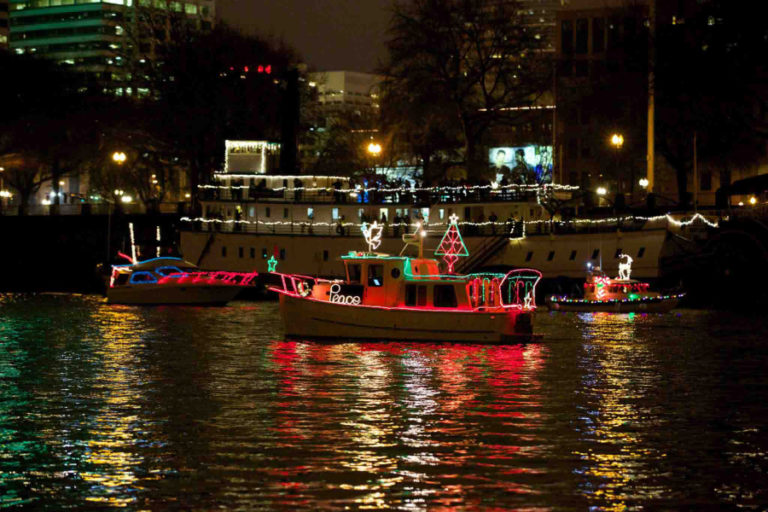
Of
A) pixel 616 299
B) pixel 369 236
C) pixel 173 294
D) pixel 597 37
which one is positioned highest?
pixel 597 37

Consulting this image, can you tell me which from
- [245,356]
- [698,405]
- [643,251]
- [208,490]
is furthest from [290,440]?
[643,251]

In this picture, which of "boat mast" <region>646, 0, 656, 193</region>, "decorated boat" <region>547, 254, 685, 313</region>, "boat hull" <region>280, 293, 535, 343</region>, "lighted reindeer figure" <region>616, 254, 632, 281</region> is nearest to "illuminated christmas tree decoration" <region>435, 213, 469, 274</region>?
"boat hull" <region>280, 293, 535, 343</region>

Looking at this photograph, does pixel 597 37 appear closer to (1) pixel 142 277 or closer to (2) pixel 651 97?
(2) pixel 651 97

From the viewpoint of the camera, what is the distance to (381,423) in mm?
30500

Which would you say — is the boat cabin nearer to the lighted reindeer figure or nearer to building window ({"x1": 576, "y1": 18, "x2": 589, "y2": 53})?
the lighted reindeer figure

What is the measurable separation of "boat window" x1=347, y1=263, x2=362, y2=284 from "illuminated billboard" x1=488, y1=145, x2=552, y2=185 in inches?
1864

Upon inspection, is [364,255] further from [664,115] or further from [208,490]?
[664,115]

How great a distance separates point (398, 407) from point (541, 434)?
499 centimetres

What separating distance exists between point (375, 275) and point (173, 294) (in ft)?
83.5

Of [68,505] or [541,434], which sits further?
[541,434]

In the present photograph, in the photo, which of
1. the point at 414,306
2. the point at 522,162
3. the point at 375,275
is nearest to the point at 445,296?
the point at 414,306

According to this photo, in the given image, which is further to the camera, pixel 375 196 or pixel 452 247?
pixel 375 196

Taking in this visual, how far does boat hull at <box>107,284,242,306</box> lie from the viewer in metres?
70.3

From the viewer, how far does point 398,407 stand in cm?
3312
